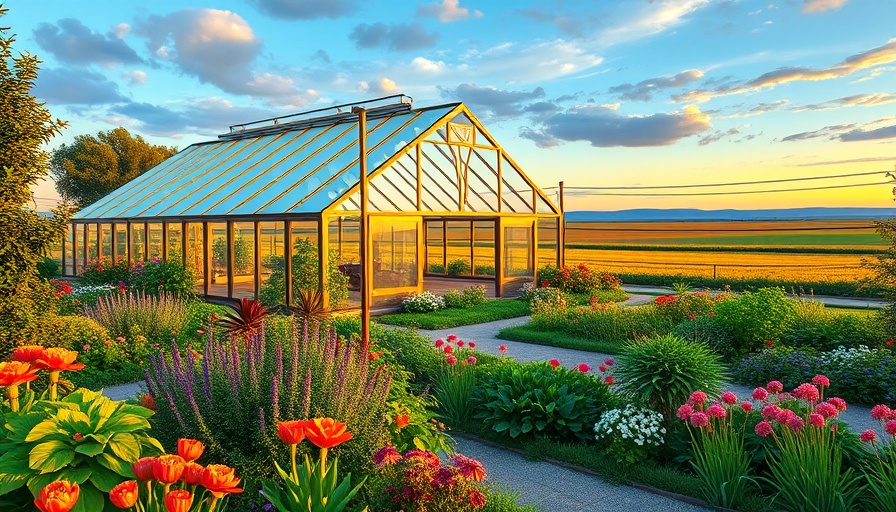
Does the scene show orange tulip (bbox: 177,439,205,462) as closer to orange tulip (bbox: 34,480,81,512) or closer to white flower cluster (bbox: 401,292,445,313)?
orange tulip (bbox: 34,480,81,512)

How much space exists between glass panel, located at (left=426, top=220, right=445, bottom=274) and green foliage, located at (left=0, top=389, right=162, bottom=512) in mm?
20699

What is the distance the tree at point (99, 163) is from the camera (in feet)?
124

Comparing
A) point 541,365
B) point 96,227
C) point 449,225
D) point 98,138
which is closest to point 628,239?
point 449,225

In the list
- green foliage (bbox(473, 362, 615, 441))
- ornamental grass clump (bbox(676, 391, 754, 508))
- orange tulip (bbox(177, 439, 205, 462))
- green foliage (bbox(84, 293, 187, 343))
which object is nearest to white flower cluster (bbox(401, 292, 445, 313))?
green foliage (bbox(84, 293, 187, 343))

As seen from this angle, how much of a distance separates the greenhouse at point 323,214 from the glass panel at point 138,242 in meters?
0.04

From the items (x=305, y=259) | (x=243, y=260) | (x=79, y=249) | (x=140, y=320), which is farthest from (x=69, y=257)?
(x=140, y=320)

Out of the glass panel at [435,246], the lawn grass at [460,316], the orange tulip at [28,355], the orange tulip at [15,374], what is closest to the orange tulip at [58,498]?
the orange tulip at [15,374]

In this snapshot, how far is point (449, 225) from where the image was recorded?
24203 millimetres

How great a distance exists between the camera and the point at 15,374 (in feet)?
13.0

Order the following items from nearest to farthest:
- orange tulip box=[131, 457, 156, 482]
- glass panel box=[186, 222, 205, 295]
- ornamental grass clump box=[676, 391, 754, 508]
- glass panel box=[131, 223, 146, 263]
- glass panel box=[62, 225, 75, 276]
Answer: orange tulip box=[131, 457, 156, 482] → ornamental grass clump box=[676, 391, 754, 508] → glass panel box=[186, 222, 205, 295] → glass panel box=[131, 223, 146, 263] → glass panel box=[62, 225, 75, 276]

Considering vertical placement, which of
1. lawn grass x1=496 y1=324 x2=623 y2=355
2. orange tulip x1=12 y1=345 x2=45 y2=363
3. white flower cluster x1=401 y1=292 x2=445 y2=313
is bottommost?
lawn grass x1=496 y1=324 x2=623 y2=355

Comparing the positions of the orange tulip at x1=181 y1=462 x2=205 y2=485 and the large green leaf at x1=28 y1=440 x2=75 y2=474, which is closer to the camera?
the orange tulip at x1=181 y1=462 x2=205 y2=485

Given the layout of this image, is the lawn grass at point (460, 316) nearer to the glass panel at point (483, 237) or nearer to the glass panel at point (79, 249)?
the glass panel at point (483, 237)

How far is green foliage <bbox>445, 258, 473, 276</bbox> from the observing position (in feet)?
80.2
